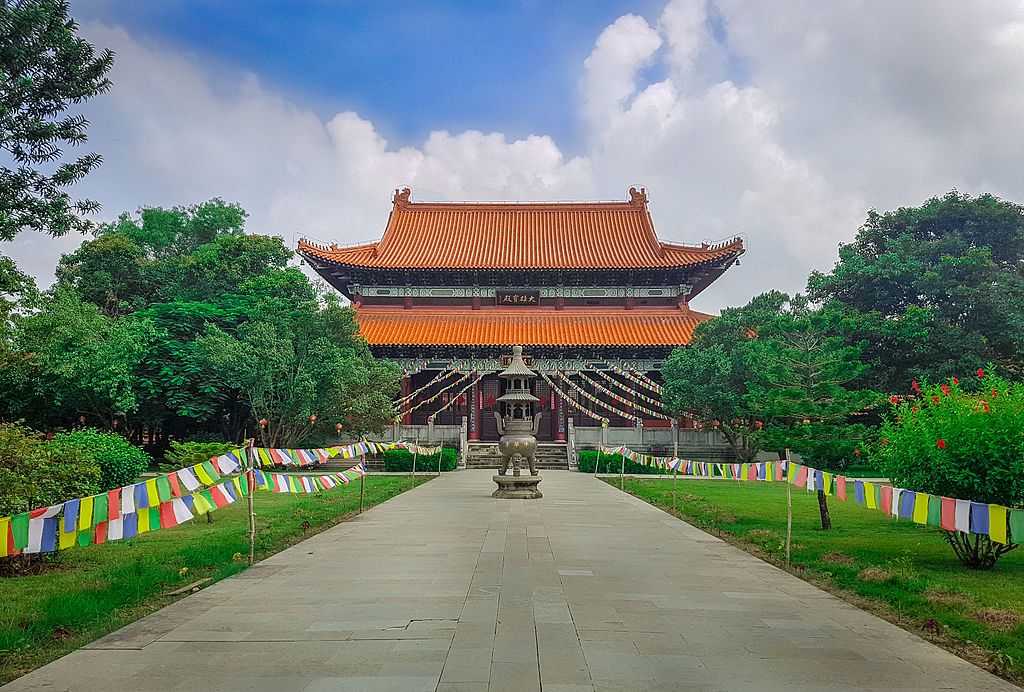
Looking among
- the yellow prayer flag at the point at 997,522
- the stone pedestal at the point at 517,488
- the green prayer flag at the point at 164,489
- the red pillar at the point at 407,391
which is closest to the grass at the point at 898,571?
the yellow prayer flag at the point at 997,522

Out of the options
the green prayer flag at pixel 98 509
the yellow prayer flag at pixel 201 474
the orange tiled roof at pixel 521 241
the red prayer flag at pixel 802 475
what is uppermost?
the orange tiled roof at pixel 521 241

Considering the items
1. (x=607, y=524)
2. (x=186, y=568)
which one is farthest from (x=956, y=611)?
(x=186, y=568)

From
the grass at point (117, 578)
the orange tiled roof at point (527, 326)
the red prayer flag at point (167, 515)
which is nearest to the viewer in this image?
the grass at point (117, 578)

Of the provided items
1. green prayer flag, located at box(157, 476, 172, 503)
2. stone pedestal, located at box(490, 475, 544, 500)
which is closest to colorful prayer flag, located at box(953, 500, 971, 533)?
green prayer flag, located at box(157, 476, 172, 503)

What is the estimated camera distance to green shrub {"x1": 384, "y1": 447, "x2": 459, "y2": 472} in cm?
2642

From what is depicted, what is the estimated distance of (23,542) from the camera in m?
6.52

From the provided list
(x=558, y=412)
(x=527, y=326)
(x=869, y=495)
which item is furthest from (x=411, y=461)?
(x=869, y=495)

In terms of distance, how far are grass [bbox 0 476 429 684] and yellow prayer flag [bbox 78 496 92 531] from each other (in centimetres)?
64

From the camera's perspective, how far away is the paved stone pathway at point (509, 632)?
175 inches

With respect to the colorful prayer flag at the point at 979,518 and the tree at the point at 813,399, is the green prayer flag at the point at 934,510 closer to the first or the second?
the colorful prayer flag at the point at 979,518

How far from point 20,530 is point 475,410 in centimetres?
2692

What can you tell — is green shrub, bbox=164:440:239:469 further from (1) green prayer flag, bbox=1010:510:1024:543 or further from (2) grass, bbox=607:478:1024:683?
(1) green prayer flag, bbox=1010:510:1024:543

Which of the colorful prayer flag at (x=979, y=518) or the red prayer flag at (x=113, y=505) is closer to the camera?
the colorful prayer flag at (x=979, y=518)

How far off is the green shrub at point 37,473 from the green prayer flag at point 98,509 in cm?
120
